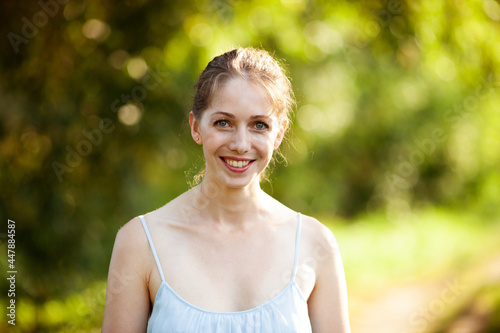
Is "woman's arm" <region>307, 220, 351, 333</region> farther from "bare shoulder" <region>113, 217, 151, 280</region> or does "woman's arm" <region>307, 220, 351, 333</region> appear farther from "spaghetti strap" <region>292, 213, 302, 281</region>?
"bare shoulder" <region>113, 217, 151, 280</region>

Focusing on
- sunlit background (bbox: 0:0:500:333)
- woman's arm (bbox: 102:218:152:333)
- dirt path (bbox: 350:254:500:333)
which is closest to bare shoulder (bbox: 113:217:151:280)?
woman's arm (bbox: 102:218:152:333)

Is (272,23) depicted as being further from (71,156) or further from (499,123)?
(499,123)

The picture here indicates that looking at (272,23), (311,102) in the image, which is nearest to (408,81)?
(311,102)

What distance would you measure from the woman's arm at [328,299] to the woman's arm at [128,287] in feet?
1.86

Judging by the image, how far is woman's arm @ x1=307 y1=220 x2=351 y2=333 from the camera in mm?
2006

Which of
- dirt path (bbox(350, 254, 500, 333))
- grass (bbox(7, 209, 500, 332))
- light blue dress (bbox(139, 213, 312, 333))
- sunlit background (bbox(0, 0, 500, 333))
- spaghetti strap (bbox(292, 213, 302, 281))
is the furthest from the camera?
grass (bbox(7, 209, 500, 332))

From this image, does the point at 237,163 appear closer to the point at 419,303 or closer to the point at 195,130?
the point at 195,130

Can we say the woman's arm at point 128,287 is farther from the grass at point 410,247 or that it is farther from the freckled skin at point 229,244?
the grass at point 410,247

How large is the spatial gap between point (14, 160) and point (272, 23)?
1.90 m

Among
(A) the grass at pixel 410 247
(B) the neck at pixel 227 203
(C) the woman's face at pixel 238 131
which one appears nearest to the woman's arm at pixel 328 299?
(B) the neck at pixel 227 203

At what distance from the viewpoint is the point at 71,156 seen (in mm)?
3686

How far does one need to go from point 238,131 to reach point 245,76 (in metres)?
0.18

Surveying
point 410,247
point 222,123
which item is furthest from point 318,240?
point 410,247

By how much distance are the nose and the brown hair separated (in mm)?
139
